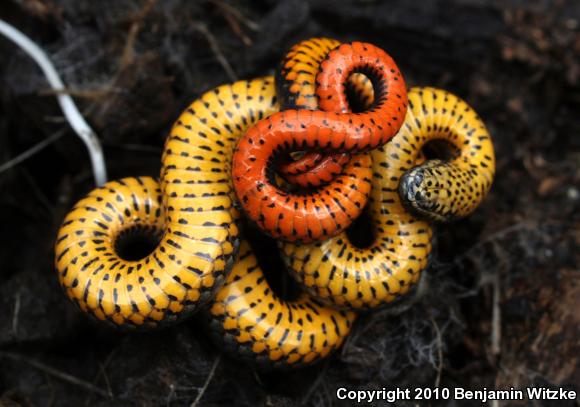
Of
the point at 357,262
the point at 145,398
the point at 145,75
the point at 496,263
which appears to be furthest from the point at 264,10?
the point at 145,398

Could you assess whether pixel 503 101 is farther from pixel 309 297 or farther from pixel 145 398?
pixel 145 398

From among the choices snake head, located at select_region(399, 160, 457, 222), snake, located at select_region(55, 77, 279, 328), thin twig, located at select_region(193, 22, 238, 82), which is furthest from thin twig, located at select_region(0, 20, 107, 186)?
snake head, located at select_region(399, 160, 457, 222)

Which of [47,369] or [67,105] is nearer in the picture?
[47,369]

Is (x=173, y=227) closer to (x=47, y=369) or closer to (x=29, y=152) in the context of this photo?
(x=47, y=369)

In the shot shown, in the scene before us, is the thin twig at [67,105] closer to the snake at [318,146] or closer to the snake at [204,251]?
the snake at [204,251]

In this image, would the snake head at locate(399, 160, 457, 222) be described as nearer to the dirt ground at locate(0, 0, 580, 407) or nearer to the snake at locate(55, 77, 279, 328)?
the dirt ground at locate(0, 0, 580, 407)

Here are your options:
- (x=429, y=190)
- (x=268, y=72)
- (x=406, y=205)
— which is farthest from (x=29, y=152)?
(x=429, y=190)
